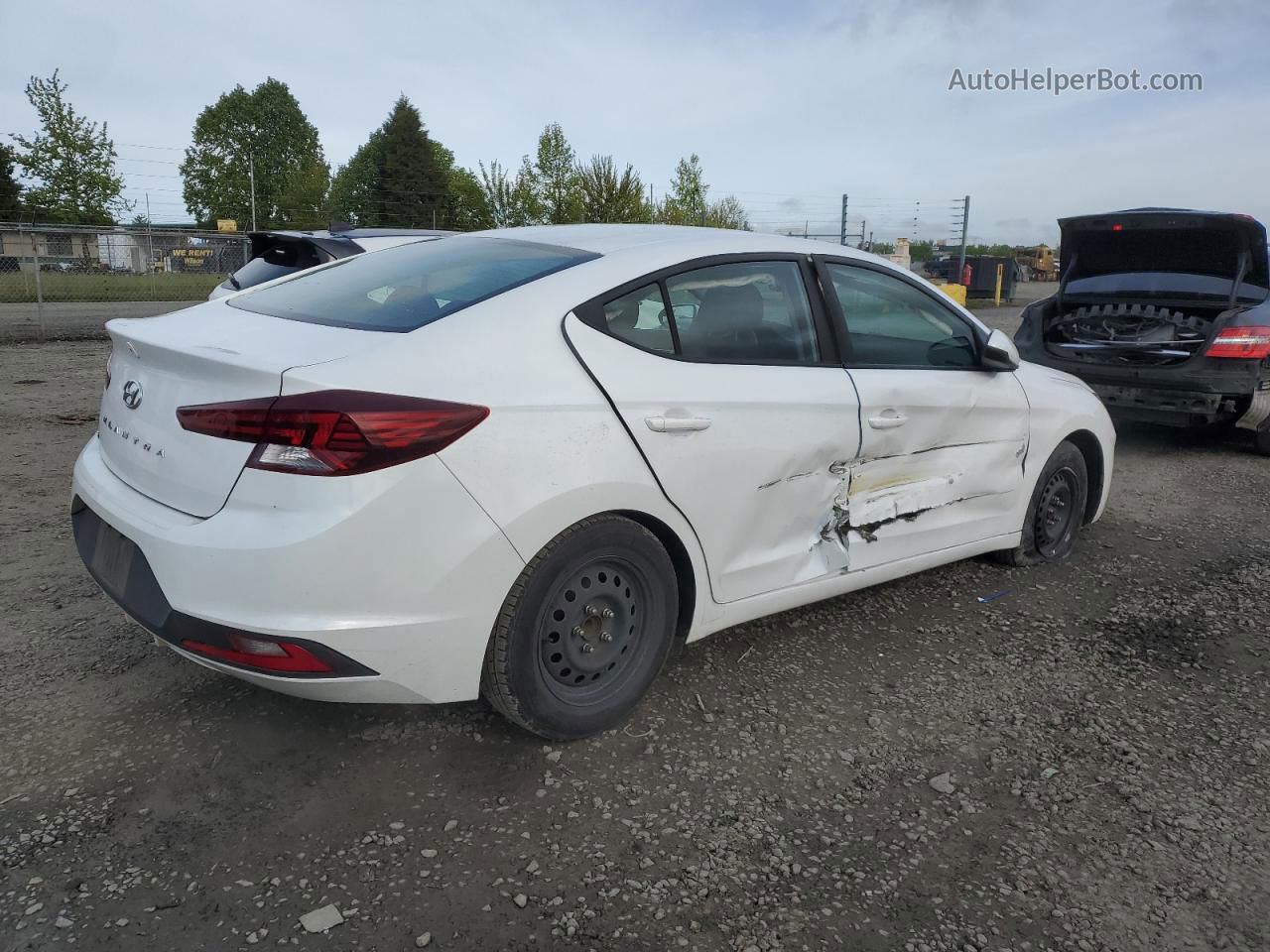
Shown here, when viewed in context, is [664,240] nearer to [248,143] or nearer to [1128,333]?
[1128,333]

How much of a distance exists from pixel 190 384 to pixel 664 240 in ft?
5.20

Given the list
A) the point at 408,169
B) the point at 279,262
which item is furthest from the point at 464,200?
the point at 279,262

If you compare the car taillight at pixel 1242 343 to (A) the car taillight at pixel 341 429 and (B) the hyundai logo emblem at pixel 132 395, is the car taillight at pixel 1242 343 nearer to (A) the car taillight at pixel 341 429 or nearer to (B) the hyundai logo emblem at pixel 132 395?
(A) the car taillight at pixel 341 429

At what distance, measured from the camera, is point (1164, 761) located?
293 centimetres

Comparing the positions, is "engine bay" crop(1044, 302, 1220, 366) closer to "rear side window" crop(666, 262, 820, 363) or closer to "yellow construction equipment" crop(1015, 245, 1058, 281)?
"rear side window" crop(666, 262, 820, 363)

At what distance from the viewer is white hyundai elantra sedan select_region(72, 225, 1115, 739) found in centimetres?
238

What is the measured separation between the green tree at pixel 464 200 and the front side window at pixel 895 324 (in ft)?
170

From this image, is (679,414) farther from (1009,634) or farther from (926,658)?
(1009,634)

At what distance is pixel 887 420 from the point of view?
3547mm

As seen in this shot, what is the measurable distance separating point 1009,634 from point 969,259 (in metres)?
29.2

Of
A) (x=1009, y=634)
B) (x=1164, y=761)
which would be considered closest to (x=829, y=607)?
(x=1009, y=634)

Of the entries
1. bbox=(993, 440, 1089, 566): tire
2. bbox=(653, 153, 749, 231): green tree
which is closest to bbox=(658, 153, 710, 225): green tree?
bbox=(653, 153, 749, 231): green tree

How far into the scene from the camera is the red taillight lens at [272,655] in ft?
7.83

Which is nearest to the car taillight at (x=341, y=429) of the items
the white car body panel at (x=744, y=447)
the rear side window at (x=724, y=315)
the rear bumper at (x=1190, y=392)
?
the white car body panel at (x=744, y=447)
